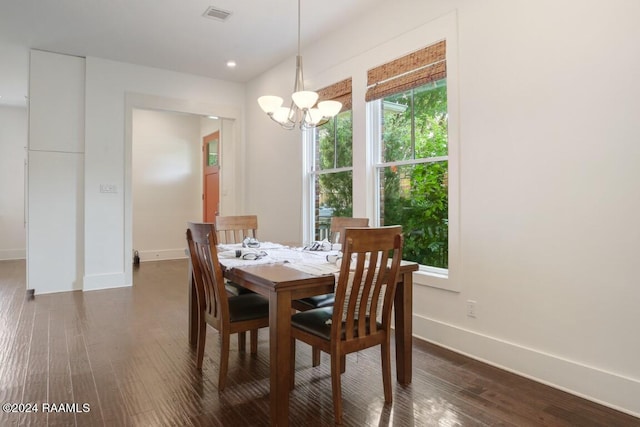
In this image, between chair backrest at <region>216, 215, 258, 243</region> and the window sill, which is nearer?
the window sill

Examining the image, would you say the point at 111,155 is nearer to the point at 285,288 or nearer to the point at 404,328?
the point at 285,288

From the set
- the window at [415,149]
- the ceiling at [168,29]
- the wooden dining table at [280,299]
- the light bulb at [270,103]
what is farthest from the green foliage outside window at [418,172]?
the wooden dining table at [280,299]

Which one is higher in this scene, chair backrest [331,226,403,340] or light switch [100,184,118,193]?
light switch [100,184,118,193]

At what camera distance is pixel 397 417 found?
1.97 metres

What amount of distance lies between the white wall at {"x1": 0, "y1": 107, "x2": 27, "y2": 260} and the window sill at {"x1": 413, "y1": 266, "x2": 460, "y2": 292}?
7.61 m

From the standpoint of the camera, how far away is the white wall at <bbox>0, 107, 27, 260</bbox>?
7227 mm

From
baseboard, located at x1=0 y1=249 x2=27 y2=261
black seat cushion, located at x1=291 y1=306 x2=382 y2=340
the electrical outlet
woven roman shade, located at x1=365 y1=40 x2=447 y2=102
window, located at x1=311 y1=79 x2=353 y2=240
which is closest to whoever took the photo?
black seat cushion, located at x1=291 y1=306 x2=382 y2=340

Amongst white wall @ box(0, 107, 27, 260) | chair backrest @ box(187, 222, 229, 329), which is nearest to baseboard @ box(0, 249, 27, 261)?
white wall @ box(0, 107, 27, 260)

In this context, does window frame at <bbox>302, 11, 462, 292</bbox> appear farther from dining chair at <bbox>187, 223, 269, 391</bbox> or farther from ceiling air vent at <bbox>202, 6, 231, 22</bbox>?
dining chair at <bbox>187, 223, 269, 391</bbox>

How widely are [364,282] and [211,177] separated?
19.2ft

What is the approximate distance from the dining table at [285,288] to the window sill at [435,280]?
700mm

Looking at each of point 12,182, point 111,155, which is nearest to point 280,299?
point 111,155

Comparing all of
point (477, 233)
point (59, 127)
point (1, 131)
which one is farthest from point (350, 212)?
point (1, 131)

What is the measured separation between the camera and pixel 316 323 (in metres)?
2.05
